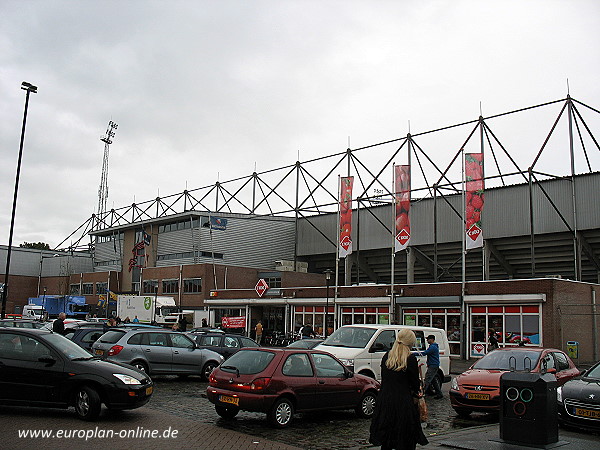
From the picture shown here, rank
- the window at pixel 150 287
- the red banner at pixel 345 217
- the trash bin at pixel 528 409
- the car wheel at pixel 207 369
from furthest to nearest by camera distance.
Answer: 1. the window at pixel 150 287
2. the red banner at pixel 345 217
3. the car wheel at pixel 207 369
4. the trash bin at pixel 528 409

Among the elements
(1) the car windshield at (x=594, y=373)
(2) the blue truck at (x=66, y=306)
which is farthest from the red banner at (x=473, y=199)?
(2) the blue truck at (x=66, y=306)

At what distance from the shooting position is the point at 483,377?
13102 millimetres

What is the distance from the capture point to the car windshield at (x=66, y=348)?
11320 millimetres

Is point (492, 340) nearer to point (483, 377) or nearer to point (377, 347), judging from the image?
point (377, 347)

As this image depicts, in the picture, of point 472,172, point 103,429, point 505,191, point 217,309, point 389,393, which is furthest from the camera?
point 217,309

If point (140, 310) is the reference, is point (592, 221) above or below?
above

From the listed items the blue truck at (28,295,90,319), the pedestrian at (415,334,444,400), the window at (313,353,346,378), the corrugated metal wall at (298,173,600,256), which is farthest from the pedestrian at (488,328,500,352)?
the blue truck at (28,295,90,319)

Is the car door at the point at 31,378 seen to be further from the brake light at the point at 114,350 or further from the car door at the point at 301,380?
the brake light at the point at 114,350

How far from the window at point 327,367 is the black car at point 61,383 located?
11.1 ft

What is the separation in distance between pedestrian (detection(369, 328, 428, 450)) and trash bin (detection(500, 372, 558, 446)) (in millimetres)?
2900

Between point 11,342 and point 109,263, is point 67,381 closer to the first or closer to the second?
point 11,342

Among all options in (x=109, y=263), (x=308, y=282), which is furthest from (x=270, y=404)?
(x=109, y=263)

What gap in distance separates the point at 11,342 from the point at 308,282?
4297cm

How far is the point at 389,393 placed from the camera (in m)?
7.12
